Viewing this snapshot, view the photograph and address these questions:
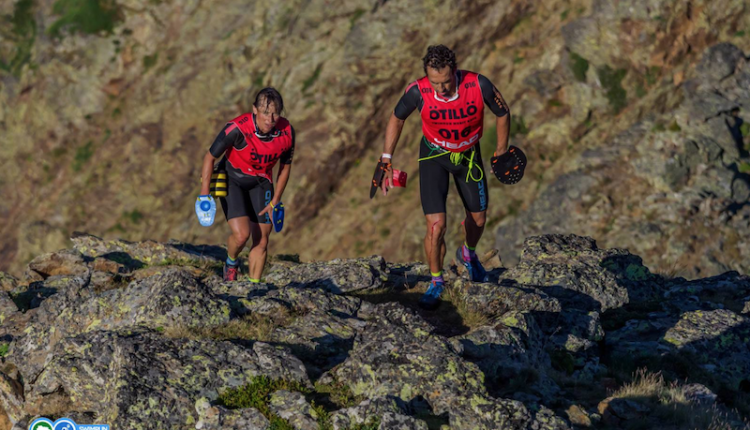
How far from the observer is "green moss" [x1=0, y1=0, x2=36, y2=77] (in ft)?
150

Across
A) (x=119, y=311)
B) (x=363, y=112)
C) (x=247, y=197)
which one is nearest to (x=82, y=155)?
(x=363, y=112)

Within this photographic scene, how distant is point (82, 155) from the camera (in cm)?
4238

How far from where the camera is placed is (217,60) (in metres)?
40.1

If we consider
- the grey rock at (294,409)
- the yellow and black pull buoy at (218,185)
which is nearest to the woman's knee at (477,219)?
the yellow and black pull buoy at (218,185)

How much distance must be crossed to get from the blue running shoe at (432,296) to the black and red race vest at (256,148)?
10.7 feet

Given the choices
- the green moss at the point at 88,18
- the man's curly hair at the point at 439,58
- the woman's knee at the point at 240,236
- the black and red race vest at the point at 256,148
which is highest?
the green moss at the point at 88,18

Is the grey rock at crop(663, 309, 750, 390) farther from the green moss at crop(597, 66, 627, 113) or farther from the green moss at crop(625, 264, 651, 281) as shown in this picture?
the green moss at crop(597, 66, 627, 113)

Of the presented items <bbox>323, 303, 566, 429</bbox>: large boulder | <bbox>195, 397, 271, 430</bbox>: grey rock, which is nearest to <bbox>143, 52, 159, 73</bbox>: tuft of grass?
<bbox>323, 303, 566, 429</bbox>: large boulder

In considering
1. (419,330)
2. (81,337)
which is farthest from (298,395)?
(81,337)

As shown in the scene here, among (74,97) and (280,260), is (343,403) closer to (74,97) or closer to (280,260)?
(280,260)

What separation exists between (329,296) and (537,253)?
4.62 m

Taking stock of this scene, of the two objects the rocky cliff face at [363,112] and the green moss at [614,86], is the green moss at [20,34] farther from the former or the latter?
the green moss at [614,86]

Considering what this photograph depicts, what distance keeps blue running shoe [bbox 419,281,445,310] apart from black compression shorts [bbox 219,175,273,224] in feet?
10.1

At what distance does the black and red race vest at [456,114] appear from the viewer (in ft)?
36.4
